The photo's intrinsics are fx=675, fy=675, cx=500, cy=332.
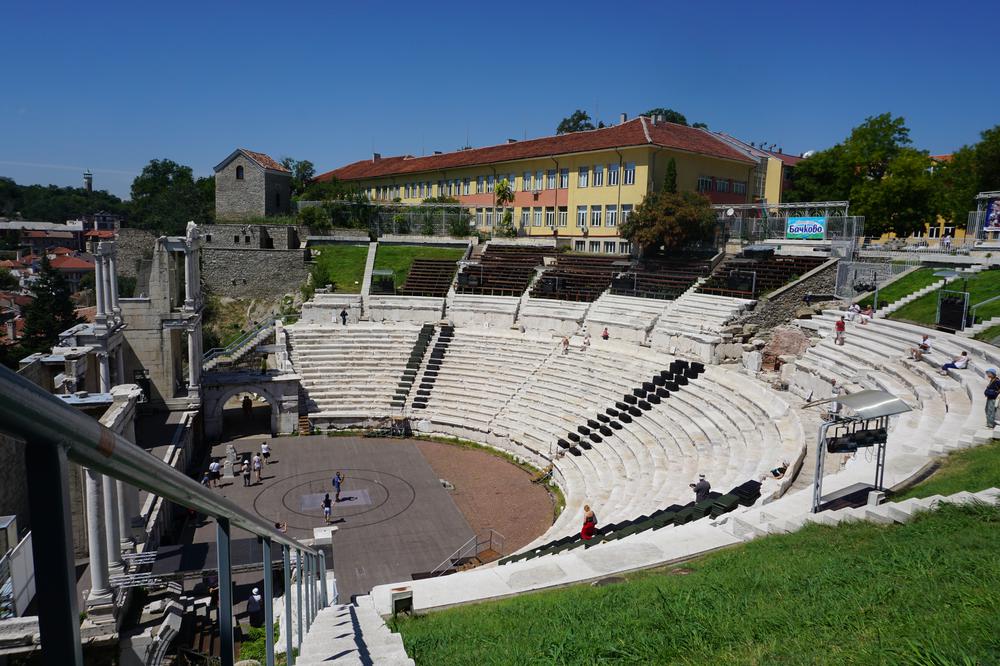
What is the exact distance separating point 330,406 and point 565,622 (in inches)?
934

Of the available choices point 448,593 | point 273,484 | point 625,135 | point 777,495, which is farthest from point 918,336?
point 625,135

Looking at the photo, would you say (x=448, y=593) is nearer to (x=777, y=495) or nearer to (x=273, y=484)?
(x=777, y=495)

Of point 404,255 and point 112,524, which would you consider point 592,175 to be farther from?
point 112,524

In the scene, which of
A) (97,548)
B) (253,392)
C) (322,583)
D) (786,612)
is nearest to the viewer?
(786,612)

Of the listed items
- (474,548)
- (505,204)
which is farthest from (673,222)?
(474,548)

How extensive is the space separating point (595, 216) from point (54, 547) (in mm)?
43385

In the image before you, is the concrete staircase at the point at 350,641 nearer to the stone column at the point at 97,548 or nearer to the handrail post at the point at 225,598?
the handrail post at the point at 225,598

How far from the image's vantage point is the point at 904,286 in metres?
27.5

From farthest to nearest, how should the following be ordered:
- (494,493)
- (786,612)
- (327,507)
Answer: (494,493) < (327,507) < (786,612)

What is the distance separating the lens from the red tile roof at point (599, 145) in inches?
1651

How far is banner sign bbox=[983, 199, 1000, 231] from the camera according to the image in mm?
28875

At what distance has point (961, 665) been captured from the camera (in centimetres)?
424

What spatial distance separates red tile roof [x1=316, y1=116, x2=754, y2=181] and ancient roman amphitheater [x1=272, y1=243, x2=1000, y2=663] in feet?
40.1

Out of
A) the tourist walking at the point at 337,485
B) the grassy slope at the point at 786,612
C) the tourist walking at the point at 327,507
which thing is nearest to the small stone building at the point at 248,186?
the tourist walking at the point at 337,485
